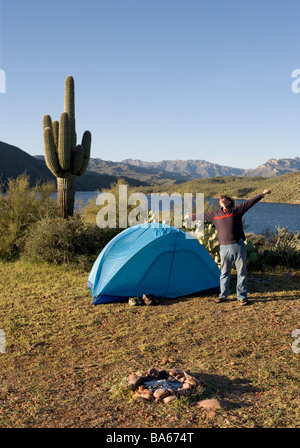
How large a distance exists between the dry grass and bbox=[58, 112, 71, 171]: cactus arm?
5498 mm

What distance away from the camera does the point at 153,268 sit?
816 cm

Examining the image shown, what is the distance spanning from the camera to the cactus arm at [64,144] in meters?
13.2

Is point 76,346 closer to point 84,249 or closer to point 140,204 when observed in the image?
point 84,249

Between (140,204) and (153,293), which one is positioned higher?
(140,204)

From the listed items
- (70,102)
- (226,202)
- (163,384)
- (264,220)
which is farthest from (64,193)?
(264,220)

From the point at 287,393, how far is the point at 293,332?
2.11 metres

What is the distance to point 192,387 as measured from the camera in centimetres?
411

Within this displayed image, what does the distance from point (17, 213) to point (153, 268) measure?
708cm

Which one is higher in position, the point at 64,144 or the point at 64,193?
the point at 64,144

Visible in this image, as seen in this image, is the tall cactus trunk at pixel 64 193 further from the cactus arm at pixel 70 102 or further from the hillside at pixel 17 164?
the hillside at pixel 17 164

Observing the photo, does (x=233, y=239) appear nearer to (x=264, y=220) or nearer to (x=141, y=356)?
(x=141, y=356)

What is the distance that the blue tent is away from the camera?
8078mm

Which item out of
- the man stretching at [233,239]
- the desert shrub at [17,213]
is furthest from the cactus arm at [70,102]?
the man stretching at [233,239]

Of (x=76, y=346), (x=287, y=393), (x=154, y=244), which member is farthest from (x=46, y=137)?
(x=287, y=393)
